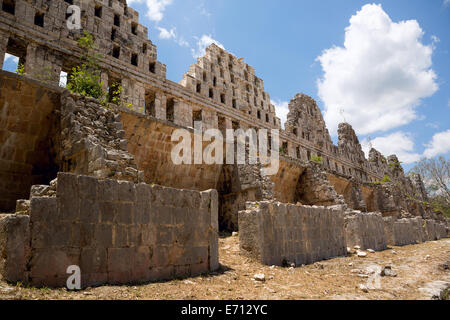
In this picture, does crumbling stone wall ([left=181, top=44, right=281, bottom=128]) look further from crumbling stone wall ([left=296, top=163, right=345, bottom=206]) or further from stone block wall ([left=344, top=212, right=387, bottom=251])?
stone block wall ([left=344, top=212, right=387, bottom=251])

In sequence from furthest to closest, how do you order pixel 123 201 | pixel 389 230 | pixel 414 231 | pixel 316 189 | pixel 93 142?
pixel 414 231 → pixel 316 189 → pixel 389 230 → pixel 93 142 → pixel 123 201

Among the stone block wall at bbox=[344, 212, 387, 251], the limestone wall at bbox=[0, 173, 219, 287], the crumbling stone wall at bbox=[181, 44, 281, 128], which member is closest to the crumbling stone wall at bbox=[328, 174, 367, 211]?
the stone block wall at bbox=[344, 212, 387, 251]

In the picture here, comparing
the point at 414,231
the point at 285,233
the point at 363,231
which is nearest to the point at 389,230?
the point at 414,231

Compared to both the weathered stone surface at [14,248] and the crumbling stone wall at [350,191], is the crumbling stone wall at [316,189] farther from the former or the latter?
the weathered stone surface at [14,248]

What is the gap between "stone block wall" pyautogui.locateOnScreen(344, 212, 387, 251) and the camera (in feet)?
34.0

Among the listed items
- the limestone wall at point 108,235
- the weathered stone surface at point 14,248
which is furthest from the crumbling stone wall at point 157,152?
the weathered stone surface at point 14,248

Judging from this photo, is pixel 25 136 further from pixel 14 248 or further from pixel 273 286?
pixel 273 286

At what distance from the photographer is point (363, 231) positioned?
34.8ft

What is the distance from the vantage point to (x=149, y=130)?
348 inches

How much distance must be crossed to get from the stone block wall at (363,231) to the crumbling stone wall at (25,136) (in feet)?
30.5

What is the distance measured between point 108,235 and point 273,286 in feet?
8.90

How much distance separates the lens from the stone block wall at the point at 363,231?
10.4m

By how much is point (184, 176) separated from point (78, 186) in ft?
20.1
